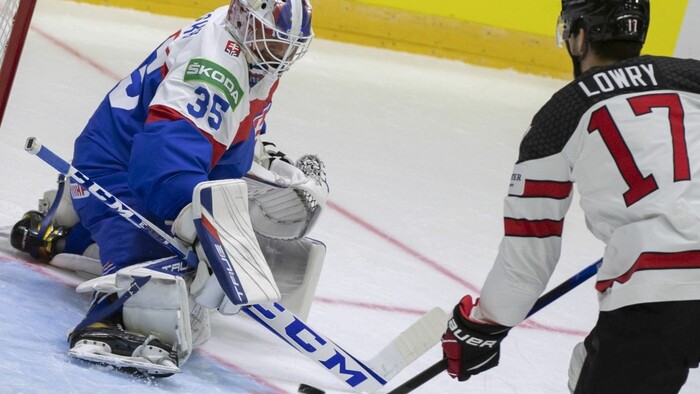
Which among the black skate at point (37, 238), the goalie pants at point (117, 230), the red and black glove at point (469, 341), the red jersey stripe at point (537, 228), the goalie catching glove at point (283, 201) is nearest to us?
the red jersey stripe at point (537, 228)

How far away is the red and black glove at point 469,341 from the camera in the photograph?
Result: 7.15 ft

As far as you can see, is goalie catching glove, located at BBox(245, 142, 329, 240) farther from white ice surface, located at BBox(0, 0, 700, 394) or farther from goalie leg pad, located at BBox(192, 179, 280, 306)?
goalie leg pad, located at BBox(192, 179, 280, 306)

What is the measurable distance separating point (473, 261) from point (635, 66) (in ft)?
6.21

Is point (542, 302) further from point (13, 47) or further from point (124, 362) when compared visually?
point (13, 47)

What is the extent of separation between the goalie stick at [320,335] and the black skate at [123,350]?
0.18 m

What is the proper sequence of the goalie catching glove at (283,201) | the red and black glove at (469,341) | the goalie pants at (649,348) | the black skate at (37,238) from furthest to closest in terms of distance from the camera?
the goalie catching glove at (283,201) < the black skate at (37,238) < the red and black glove at (469,341) < the goalie pants at (649,348)

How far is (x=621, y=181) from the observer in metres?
1.95

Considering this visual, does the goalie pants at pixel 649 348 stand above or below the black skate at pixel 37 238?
above

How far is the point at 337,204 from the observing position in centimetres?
408

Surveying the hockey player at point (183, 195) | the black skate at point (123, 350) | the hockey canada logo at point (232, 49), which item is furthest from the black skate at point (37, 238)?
the hockey canada logo at point (232, 49)

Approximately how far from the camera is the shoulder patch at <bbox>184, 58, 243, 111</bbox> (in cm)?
253

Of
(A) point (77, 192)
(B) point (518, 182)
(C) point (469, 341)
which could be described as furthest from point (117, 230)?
(B) point (518, 182)

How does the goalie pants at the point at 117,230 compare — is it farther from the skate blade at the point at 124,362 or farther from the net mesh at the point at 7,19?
the net mesh at the point at 7,19

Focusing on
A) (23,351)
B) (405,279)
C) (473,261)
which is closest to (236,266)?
(23,351)
